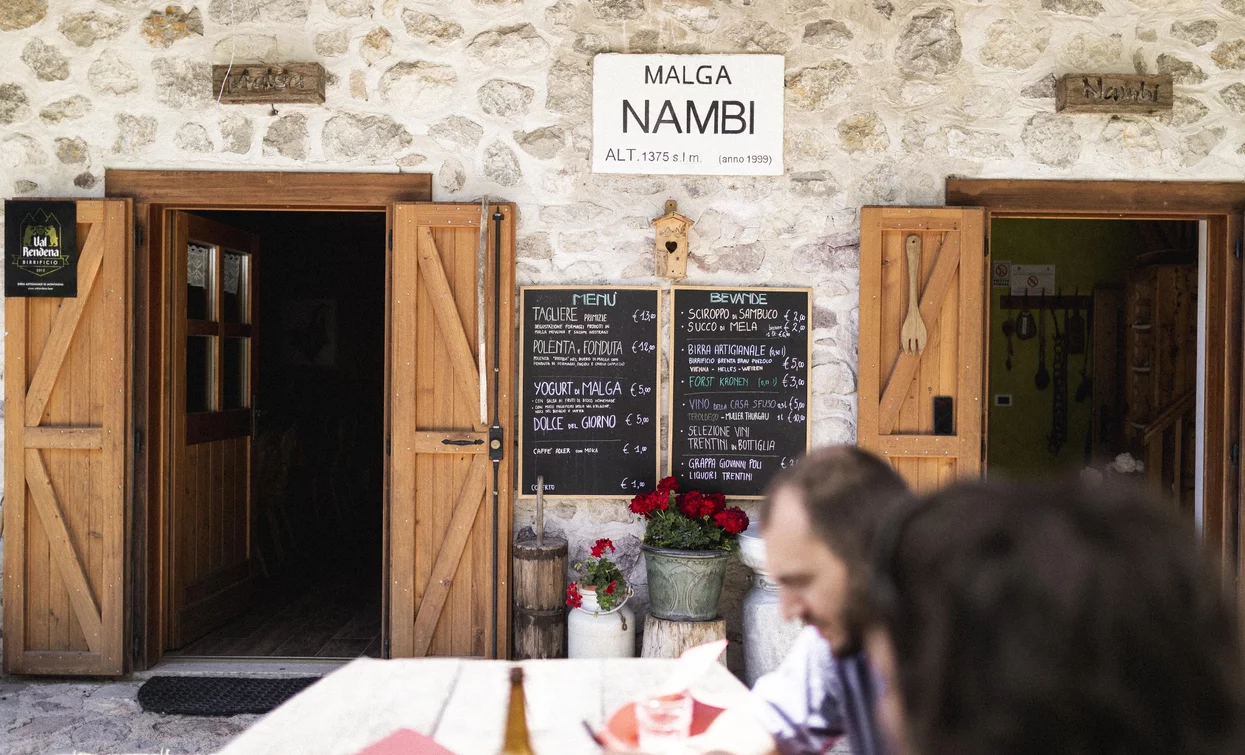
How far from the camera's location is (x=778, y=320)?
4.41 m

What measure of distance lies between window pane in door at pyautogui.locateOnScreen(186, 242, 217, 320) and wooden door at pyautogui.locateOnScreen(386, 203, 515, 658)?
130cm

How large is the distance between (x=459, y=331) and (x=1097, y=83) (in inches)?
121

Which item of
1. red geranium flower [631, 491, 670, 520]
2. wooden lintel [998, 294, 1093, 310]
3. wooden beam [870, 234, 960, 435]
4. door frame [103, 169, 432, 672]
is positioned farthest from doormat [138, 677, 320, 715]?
wooden lintel [998, 294, 1093, 310]

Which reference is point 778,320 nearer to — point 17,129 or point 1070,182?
point 1070,182

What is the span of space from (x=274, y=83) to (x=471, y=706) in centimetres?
334

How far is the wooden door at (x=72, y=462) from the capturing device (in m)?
4.30

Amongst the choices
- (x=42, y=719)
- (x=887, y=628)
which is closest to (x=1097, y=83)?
(x=887, y=628)

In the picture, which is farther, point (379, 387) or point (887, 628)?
point (379, 387)

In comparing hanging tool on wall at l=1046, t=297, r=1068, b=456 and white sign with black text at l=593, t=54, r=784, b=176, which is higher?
white sign with black text at l=593, t=54, r=784, b=176

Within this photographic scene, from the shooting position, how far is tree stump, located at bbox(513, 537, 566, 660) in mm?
4145

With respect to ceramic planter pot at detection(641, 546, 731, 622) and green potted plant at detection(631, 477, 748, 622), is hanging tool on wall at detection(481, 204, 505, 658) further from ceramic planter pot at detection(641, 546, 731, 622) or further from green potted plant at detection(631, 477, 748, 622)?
ceramic planter pot at detection(641, 546, 731, 622)

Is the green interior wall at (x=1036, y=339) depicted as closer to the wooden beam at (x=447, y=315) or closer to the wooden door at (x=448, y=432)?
the wooden door at (x=448, y=432)

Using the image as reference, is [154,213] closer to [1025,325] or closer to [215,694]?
[215,694]

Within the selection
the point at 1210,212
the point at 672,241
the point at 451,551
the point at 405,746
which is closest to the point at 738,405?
the point at 672,241
